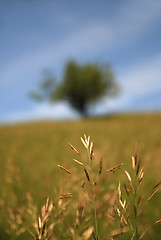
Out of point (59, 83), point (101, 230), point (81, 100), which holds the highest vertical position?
point (59, 83)

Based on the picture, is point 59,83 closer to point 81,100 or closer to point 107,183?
point 81,100

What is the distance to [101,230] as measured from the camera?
1.71 meters

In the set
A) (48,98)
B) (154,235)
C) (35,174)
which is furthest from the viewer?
(48,98)

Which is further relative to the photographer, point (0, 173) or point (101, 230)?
point (0, 173)

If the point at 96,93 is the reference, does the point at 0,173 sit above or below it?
below

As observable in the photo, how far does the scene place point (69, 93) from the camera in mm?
47531

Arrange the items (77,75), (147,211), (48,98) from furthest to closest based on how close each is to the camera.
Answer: (48,98), (77,75), (147,211)

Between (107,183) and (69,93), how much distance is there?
4487 centimetres

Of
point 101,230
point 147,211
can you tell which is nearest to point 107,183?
point 147,211

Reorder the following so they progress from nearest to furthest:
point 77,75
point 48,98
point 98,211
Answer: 1. point 98,211
2. point 77,75
3. point 48,98

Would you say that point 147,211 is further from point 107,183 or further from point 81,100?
point 81,100

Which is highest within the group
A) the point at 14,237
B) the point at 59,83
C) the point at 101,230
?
the point at 59,83

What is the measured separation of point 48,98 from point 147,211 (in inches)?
1878

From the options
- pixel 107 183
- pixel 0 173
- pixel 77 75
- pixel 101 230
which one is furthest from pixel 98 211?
pixel 77 75
